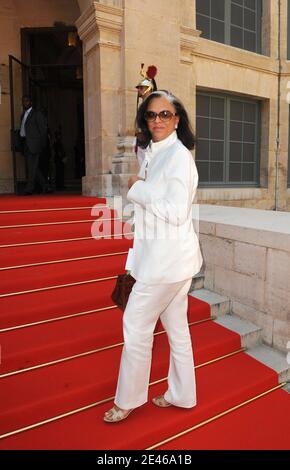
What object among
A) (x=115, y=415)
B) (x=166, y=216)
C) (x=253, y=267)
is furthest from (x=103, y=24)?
(x=115, y=415)

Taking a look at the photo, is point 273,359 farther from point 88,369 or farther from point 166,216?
point 166,216

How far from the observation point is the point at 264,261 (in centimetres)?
378

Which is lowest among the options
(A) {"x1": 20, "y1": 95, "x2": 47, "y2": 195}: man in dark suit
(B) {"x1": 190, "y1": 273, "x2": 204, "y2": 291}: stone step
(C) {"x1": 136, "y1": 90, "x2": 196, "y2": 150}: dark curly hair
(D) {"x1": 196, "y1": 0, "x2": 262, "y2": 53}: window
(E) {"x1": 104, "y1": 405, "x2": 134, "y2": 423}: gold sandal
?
(E) {"x1": 104, "y1": 405, "x2": 134, "y2": 423}: gold sandal

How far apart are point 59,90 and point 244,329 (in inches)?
451

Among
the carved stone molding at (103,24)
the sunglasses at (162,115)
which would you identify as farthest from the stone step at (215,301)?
the carved stone molding at (103,24)

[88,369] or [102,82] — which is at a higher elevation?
[102,82]

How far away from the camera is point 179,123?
246cm

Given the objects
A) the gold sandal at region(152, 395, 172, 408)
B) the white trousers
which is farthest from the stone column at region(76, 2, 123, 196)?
the white trousers

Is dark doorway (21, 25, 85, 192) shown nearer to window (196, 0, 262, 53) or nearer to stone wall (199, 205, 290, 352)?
window (196, 0, 262, 53)

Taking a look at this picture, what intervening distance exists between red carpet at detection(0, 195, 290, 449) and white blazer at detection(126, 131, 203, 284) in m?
1.07

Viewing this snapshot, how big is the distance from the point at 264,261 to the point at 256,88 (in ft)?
25.6

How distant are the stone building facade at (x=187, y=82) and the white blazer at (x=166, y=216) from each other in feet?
14.9

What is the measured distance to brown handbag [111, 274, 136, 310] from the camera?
2807 millimetres

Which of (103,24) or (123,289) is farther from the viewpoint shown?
(103,24)
